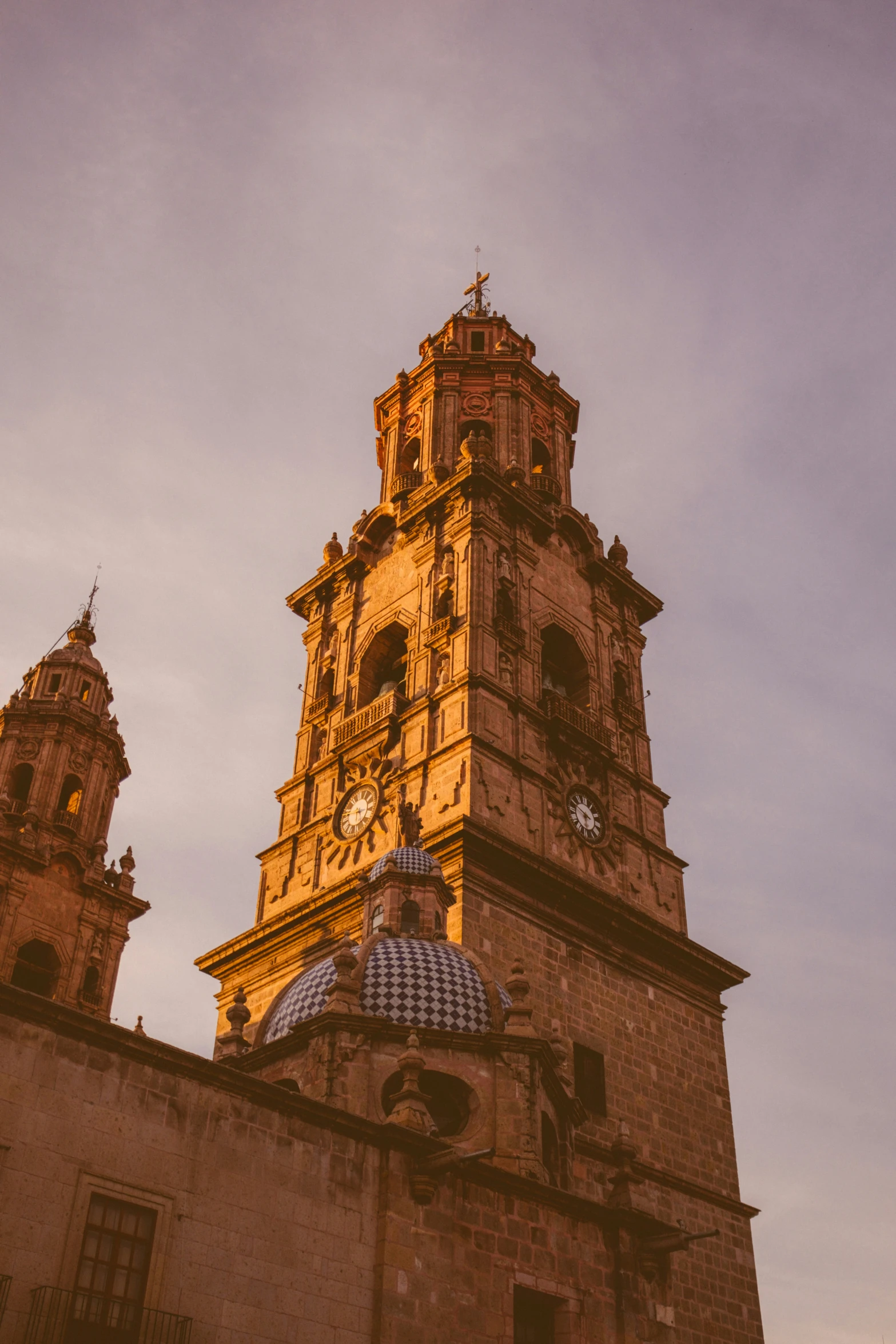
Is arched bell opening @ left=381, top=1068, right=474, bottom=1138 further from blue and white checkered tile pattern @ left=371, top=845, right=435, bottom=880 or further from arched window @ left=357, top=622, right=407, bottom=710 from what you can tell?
arched window @ left=357, top=622, right=407, bottom=710

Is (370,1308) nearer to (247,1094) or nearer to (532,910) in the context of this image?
(247,1094)

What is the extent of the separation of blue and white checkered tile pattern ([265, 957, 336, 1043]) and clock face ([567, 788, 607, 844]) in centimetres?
1128

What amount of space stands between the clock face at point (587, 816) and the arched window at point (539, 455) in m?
14.4

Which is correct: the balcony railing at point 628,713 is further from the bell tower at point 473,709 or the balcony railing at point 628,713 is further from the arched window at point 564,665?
the arched window at point 564,665

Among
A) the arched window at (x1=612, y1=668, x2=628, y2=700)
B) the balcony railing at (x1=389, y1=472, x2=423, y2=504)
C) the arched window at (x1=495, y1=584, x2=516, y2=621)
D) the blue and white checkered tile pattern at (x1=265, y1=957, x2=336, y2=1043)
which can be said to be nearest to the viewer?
the blue and white checkered tile pattern at (x1=265, y1=957, x2=336, y2=1043)

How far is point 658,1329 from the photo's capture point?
19562mm

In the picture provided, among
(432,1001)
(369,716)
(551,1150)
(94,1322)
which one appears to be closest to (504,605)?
(369,716)

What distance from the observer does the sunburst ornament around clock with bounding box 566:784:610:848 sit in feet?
111

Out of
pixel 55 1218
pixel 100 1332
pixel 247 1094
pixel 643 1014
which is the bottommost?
pixel 100 1332

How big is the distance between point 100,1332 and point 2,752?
2529 centimetres

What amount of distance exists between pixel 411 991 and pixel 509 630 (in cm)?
1553

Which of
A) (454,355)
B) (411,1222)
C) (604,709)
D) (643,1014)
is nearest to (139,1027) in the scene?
(411,1222)

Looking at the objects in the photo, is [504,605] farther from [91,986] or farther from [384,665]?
[91,986]

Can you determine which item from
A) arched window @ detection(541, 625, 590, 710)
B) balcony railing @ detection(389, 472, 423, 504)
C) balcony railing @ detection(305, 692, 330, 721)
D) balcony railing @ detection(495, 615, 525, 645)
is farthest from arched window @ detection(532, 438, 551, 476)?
balcony railing @ detection(305, 692, 330, 721)
